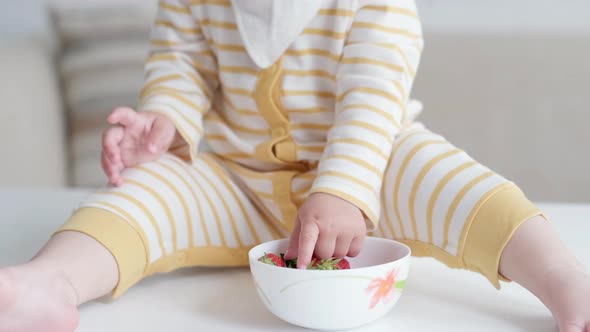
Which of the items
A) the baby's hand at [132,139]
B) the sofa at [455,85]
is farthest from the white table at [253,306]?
the sofa at [455,85]

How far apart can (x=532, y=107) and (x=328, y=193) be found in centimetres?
83

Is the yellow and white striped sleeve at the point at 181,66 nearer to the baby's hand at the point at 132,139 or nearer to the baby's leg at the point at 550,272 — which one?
the baby's hand at the point at 132,139

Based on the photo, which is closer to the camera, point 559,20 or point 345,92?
point 345,92

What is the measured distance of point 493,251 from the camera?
74cm

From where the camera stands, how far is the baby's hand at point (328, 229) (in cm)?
72

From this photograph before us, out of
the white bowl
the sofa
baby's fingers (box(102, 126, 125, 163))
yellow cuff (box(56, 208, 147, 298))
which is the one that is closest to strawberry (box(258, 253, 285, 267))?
the white bowl

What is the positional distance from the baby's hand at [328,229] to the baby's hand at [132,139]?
0.24 meters

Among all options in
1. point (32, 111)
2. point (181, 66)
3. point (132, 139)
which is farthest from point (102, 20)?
point (132, 139)

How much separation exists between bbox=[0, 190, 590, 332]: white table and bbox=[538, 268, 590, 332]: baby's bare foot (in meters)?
0.03

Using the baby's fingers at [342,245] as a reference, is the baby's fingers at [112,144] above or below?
above

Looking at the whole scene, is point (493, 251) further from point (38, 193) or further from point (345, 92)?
point (38, 193)

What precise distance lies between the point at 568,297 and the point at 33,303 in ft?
1.48

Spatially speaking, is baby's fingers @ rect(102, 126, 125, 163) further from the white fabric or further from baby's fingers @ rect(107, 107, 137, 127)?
the white fabric

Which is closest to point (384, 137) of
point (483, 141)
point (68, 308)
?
point (68, 308)
